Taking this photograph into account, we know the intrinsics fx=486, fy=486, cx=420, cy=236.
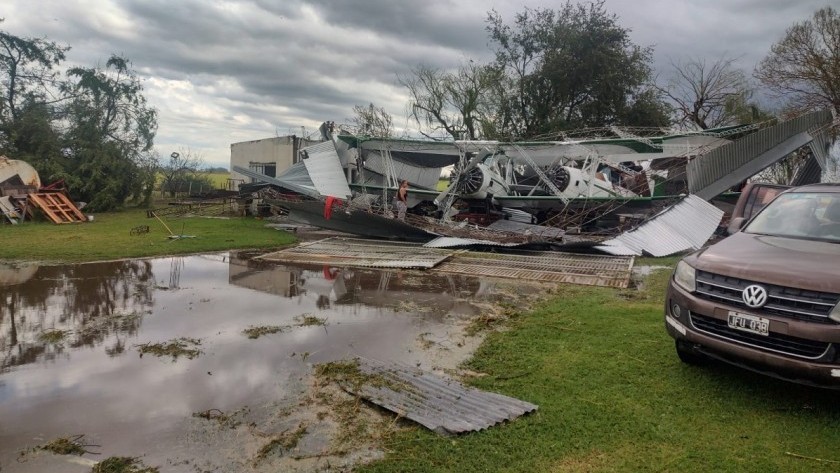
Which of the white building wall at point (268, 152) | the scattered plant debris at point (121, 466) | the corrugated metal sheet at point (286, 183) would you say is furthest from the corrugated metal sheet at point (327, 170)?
the scattered plant debris at point (121, 466)

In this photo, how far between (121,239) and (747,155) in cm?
1803

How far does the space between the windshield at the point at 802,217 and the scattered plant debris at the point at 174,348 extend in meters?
6.12

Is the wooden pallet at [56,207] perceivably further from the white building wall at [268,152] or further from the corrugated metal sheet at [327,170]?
the corrugated metal sheet at [327,170]

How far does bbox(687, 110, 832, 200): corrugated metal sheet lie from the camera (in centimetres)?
1372

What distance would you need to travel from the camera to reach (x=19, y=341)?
565cm

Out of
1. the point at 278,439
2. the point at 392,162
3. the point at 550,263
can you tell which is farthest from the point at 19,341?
the point at 392,162

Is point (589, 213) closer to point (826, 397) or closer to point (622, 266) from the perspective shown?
point (622, 266)

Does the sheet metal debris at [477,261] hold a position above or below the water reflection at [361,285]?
above

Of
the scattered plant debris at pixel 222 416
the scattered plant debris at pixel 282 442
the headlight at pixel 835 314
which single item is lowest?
the scattered plant debris at pixel 222 416

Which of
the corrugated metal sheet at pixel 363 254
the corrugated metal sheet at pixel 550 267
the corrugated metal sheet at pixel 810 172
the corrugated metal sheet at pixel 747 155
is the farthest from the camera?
the corrugated metal sheet at pixel 810 172

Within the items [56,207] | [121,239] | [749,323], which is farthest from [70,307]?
[56,207]

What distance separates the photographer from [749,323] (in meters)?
3.78

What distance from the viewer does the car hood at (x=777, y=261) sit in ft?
12.0

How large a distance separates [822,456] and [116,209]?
2630 cm
